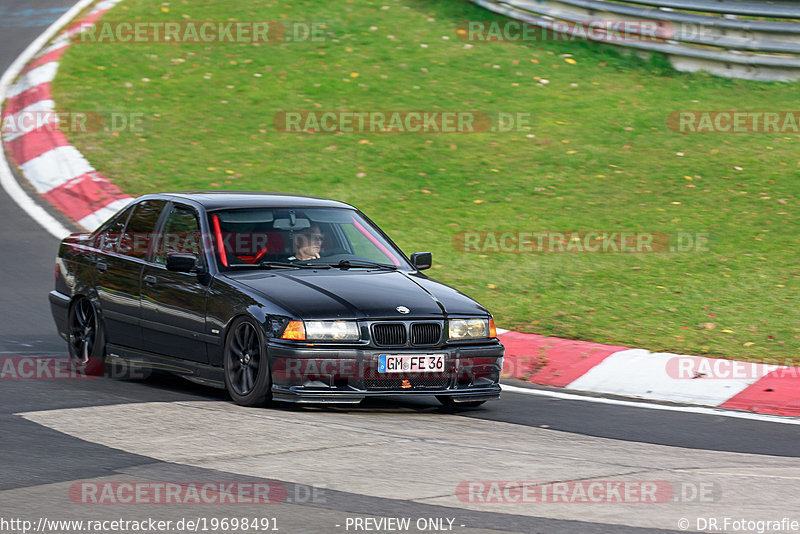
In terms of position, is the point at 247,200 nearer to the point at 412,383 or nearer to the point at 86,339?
the point at 86,339

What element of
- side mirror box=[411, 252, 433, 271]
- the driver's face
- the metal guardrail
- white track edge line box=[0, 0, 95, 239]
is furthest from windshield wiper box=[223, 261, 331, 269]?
the metal guardrail

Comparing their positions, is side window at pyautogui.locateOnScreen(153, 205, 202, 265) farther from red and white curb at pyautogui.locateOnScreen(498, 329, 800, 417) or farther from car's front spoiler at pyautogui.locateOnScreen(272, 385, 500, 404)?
red and white curb at pyautogui.locateOnScreen(498, 329, 800, 417)

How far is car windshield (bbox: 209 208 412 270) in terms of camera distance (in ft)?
28.1

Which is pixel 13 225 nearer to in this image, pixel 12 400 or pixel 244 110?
pixel 244 110

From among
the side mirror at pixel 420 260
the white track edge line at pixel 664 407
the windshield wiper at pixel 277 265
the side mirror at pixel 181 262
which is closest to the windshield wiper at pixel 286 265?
the windshield wiper at pixel 277 265

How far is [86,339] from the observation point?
9484 millimetres

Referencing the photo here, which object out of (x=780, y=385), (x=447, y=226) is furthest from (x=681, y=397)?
(x=447, y=226)

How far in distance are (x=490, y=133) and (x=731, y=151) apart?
129 inches

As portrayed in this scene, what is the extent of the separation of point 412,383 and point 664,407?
6.63ft

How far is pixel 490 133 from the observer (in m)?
16.8

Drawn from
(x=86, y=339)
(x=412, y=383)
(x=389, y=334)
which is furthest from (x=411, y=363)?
(x=86, y=339)

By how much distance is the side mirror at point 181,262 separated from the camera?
27.3 feet

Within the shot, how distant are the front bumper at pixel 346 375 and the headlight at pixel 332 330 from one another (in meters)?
0.07

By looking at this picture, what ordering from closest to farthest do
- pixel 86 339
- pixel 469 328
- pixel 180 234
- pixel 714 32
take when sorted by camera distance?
1. pixel 469 328
2. pixel 180 234
3. pixel 86 339
4. pixel 714 32
